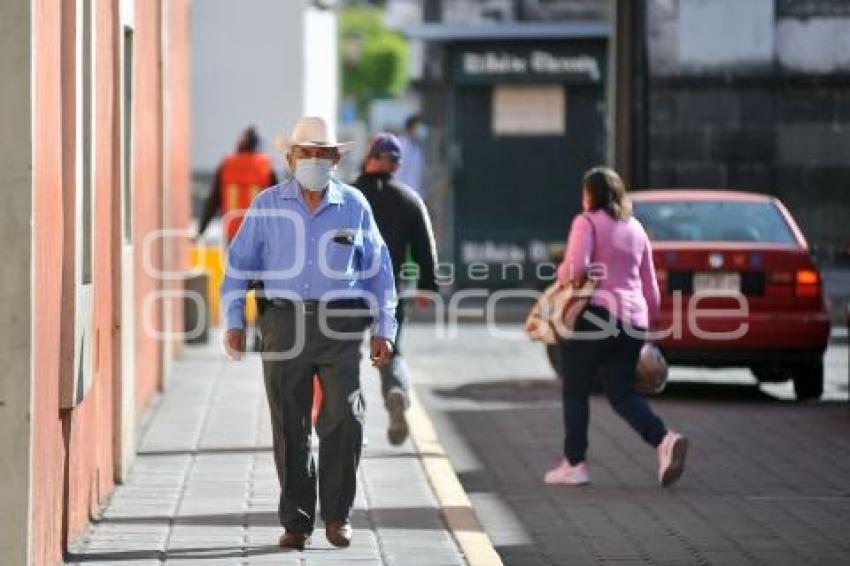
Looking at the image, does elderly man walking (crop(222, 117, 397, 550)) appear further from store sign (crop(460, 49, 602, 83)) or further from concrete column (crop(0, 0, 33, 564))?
store sign (crop(460, 49, 602, 83))

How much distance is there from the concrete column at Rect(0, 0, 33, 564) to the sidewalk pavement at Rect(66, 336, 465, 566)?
183cm

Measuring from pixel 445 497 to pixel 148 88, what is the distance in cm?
535

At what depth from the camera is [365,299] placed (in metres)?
10.6

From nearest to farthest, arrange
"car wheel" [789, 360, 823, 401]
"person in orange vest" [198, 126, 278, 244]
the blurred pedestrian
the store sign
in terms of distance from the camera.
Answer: "car wheel" [789, 360, 823, 401] < "person in orange vest" [198, 126, 278, 244] < the blurred pedestrian < the store sign

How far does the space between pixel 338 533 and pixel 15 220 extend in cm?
284

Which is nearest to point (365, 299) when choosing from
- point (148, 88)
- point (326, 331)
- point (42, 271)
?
point (326, 331)

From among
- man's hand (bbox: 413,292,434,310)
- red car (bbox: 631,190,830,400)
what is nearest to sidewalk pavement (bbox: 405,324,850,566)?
red car (bbox: 631,190,830,400)

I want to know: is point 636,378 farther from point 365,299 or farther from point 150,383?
point 150,383

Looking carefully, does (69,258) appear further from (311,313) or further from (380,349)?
(380,349)

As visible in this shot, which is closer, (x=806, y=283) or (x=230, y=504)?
(x=230, y=504)

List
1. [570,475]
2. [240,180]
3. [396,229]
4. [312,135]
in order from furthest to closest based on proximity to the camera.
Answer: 1. [240,180]
2. [396,229]
3. [570,475]
4. [312,135]

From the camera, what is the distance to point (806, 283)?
57.9 ft

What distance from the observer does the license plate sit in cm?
1756

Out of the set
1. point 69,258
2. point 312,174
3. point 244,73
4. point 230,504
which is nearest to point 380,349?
point 312,174
